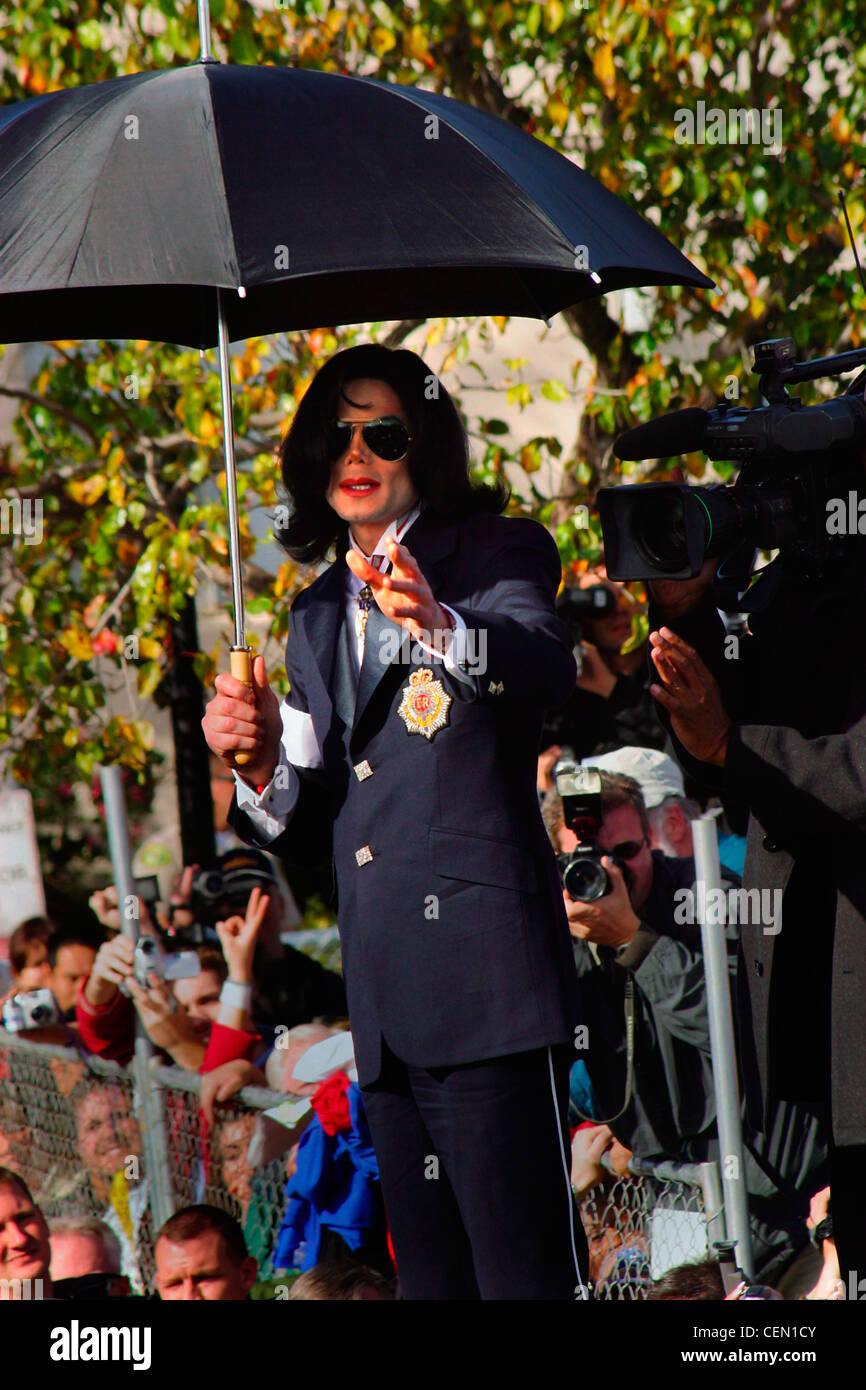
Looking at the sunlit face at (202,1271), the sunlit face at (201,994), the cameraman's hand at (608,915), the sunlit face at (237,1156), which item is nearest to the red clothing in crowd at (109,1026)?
the sunlit face at (201,994)

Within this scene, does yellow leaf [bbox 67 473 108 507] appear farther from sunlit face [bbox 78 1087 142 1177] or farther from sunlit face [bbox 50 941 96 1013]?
sunlit face [bbox 78 1087 142 1177]

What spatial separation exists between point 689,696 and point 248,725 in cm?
66

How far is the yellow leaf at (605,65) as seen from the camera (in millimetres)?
5105

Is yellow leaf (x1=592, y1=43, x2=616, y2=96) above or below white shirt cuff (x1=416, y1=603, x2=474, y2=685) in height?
above

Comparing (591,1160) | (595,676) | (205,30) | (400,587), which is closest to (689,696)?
(400,587)

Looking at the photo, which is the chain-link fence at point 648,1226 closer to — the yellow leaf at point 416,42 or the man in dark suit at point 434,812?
the man in dark suit at point 434,812

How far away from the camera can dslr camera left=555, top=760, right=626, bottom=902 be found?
130 inches

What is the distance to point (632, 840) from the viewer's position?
155 inches

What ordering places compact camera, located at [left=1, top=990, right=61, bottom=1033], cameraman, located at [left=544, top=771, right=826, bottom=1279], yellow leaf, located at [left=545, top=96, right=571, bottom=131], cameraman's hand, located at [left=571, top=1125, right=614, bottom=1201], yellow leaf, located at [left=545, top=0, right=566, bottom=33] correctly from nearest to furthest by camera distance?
cameraman, located at [left=544, top=771, right=826, bottom=1279]
cameraman's hand, located at [left=571, top=1125, right=614, bottom=1201]
yellow leaf, located at [left=545, top=0, right=566, bottom=33]
compact camera, located at [left=1, top=990, right=61, bottom=1033]
yellow leaf, located at [left=545, top=96, right=571, bottom=131]

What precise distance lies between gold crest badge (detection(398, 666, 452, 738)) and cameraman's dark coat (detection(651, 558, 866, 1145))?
34 cm

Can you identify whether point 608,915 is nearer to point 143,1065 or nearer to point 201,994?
point 143,1065

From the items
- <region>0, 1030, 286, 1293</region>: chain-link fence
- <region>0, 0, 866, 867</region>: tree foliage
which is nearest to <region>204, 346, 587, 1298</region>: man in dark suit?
<region>0, 1030, 286, 1293</region>: chain-link fence

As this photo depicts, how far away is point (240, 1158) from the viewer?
14.2ft

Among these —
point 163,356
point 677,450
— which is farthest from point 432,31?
point 677,450
